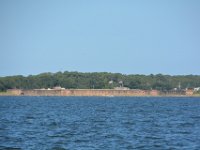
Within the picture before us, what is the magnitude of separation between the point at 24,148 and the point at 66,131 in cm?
977

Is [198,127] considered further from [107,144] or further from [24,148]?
[24,148]

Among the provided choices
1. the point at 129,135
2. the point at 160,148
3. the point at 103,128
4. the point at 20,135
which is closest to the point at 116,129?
the point at 103,128

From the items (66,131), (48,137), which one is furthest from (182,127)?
(48,137)

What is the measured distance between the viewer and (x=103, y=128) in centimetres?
4750

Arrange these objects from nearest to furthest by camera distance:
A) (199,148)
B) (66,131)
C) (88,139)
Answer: (199,148)
(88,139)
(66,131)

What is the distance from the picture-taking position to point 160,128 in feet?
155

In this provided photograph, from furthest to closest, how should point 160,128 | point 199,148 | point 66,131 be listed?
1. point 160,128
2. point 66,131
3. point 199,148

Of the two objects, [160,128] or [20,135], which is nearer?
[20,135]

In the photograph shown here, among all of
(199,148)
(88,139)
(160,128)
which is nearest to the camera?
(199,148)

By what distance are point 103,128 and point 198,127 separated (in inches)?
266

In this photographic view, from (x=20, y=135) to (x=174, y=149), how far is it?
10.6 meters

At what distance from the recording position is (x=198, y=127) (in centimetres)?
4825

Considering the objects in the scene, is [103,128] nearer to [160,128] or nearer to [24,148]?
[160,128]

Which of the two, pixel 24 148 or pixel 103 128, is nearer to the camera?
pixel 24 148
